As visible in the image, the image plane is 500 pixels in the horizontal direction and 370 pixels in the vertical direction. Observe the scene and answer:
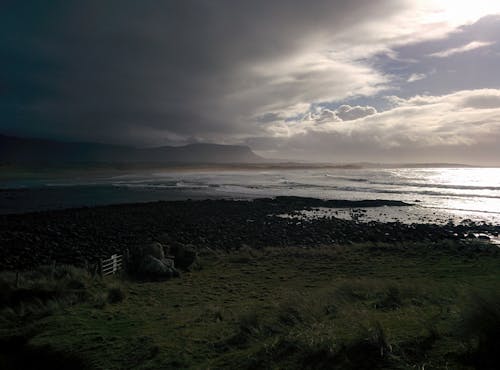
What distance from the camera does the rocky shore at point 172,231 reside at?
72.8 feet

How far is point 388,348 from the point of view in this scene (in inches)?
214

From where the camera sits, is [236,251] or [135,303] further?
[236,251]

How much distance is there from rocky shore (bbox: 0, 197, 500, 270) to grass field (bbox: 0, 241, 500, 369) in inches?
304

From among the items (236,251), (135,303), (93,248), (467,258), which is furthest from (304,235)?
(135,303)

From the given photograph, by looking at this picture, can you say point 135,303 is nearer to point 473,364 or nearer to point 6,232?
point 473,364

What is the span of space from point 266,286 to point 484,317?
10393 millimetres

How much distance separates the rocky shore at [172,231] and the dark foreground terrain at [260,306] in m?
0.25

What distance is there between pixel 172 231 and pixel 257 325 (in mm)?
22324

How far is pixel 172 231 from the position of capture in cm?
2931

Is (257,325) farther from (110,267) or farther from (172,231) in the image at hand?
(172,231)

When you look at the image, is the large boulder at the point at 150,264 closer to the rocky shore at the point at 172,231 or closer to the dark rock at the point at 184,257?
the dark rock at the point at 184,257

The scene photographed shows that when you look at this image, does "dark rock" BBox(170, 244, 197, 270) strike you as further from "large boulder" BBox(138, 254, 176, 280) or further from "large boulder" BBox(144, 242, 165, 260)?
"large boulder" BBox(138, 254, 176, 280)

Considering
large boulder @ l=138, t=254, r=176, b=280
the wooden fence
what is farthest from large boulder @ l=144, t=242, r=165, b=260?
the wooden fence

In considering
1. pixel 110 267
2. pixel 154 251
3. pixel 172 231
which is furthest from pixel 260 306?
pixel 172 231
